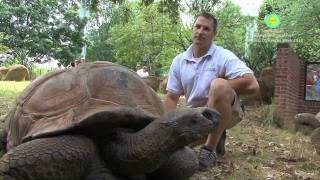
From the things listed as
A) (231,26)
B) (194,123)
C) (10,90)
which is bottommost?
(10,90)

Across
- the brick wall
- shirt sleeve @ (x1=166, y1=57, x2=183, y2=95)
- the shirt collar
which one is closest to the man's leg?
the shirt collar

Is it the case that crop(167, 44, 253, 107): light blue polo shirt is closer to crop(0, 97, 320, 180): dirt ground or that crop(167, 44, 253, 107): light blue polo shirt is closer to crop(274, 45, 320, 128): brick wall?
crop(0, 97, 320, 180): dirt ground

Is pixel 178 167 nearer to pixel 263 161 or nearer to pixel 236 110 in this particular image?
pixel 236 110

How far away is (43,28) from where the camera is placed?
23266mm

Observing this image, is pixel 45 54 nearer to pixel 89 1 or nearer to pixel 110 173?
pixel 89 1

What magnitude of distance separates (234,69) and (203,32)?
408mm

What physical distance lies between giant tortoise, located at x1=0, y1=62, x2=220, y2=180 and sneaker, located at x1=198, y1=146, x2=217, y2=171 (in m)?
1.07

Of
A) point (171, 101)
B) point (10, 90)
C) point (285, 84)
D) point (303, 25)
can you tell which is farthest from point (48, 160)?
point (303, 25)

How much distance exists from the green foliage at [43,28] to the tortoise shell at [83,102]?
2072 cm

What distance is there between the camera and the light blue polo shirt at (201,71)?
4.18 metres

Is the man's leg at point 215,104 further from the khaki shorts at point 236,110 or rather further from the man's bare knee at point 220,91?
the khaki shorts at point 236,110

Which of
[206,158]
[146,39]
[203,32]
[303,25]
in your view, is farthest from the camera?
[146,39]

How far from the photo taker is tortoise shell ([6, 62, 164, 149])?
7.85ft

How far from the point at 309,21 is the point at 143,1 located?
9468 millimetres
